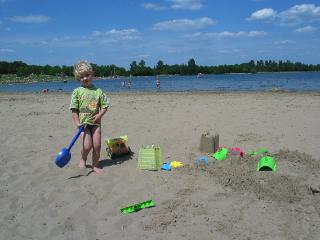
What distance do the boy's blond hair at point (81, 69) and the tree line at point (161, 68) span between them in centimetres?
11931

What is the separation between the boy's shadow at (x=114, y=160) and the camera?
5801 millimetres

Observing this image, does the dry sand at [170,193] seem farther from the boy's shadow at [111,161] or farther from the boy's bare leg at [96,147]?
the boy's bare leg at [96,147]

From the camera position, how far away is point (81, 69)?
5438 mm

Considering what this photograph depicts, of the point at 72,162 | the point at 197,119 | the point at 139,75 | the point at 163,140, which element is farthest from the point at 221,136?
the point at 139,75

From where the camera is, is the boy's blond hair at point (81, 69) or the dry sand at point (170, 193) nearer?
the dry sand at point (170, 193)

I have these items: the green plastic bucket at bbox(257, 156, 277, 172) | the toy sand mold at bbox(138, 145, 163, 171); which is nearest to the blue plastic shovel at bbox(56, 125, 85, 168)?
the toy sand mold at bbox(138, 145, 163, 171)

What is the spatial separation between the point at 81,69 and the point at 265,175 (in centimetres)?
314

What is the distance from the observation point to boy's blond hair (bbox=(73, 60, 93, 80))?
5.43m

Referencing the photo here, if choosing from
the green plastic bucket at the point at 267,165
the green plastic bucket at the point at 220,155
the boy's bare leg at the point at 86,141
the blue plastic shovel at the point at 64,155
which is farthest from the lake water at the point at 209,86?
the blue plastic shovel at the point at 64,155

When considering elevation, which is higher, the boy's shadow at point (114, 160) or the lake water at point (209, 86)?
the boy's shadow at point (114, 160)

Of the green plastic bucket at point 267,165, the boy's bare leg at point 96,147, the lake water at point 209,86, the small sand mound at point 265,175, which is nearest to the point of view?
the small sand mound at point 265,175

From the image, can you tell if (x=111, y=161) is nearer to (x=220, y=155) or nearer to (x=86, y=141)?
(x=86, y=141)

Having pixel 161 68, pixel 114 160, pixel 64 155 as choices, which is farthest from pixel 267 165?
pixel 161 68

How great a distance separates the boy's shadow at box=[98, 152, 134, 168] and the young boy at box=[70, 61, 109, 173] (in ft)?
0.78
